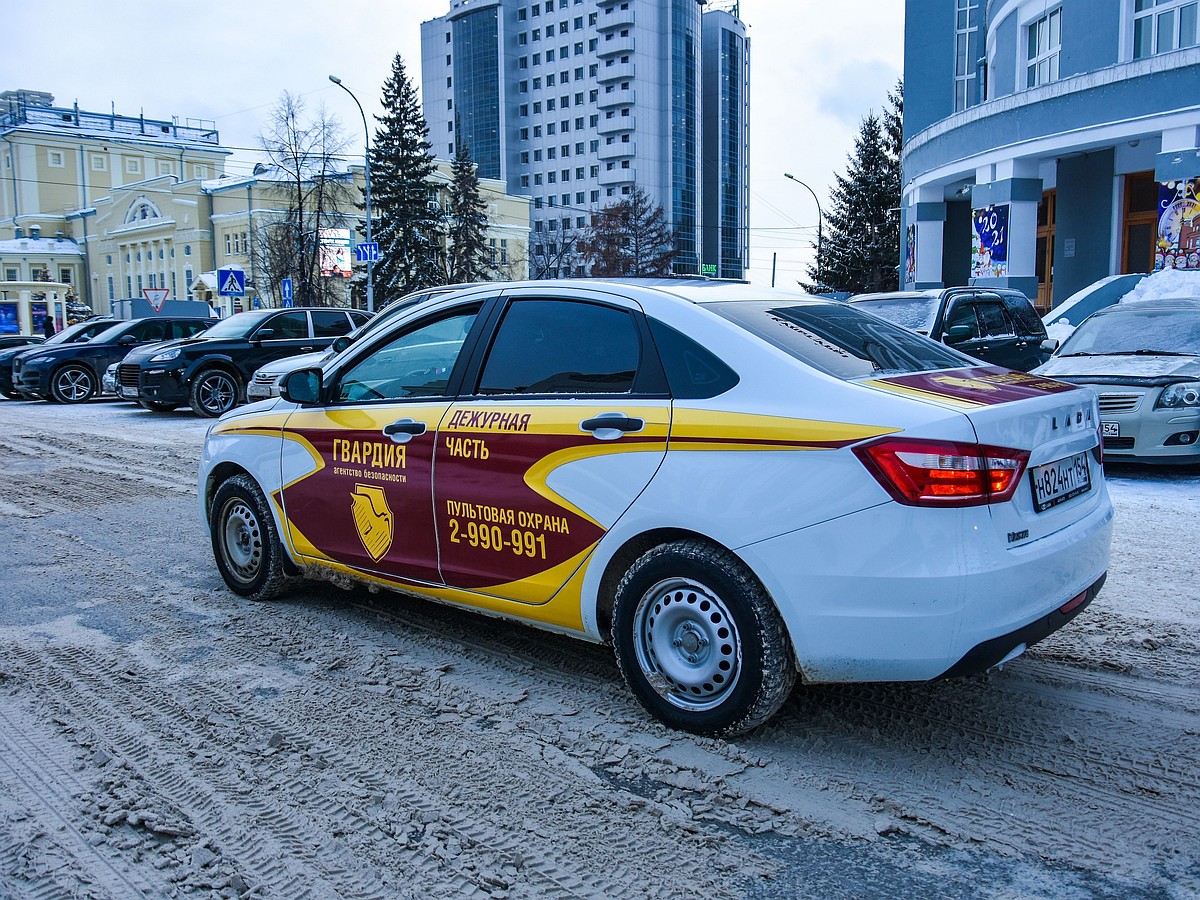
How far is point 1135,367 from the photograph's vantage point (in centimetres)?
962

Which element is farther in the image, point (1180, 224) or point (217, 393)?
point (1180, 224)

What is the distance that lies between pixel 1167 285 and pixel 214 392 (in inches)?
762

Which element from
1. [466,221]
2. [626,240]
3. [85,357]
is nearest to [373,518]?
[85,357]

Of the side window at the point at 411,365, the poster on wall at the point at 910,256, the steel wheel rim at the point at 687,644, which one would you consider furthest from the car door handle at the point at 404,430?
the poster on wall at the point at 910,256

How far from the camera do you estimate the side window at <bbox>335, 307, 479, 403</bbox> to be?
473cm

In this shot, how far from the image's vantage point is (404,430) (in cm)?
468

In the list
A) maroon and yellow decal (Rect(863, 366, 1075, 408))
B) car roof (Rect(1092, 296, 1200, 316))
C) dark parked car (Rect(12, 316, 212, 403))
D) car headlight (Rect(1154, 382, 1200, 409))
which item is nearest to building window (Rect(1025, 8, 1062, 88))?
car roof (Rect(1092, 296, 1200, 316))

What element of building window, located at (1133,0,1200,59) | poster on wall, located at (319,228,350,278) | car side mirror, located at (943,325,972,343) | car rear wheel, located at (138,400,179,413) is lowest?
car rear wheel, located at (138,400,179,413)

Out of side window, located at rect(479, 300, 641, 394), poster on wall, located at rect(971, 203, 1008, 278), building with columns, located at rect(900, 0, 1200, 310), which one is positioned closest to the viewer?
side window, located at rect(479, 300, 641, 394)

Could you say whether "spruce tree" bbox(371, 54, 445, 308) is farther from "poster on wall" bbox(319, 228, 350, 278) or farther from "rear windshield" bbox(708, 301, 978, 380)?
"rear windshield" bbox(708, 301, 978, 380)

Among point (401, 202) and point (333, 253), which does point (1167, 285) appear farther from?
point (401, 202)

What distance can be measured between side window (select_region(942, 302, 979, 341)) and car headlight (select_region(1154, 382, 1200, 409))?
302 cm

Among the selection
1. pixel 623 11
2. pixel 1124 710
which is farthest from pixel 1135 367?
pixel 623 11

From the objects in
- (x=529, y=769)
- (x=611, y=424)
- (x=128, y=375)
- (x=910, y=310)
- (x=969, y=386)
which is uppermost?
(x=910, y=310)
